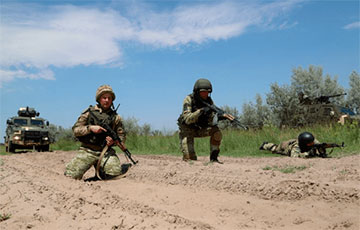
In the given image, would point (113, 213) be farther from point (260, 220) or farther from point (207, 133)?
point (207, 133)

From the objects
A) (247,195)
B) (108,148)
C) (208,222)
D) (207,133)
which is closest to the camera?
(208,222)

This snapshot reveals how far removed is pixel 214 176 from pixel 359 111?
29.3 m

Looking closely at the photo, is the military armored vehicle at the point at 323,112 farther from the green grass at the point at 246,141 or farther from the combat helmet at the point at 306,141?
the combat helmet at the point at 306,141

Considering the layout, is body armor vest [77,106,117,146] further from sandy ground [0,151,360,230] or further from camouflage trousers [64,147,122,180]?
sandy ground [0,151,360,230]

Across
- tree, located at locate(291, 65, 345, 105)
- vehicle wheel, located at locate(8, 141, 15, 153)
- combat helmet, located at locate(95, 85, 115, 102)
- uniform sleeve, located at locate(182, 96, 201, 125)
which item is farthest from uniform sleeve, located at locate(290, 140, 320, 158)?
tree, located at locate(291, 65, 345, 105)

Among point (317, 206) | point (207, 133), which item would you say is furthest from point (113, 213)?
point (207, 133)

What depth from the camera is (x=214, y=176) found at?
5.08m

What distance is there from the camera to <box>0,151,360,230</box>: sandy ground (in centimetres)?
352

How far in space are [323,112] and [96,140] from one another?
56.2 feet

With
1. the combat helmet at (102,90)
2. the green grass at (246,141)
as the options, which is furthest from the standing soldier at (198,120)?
the green grass at (246,141)

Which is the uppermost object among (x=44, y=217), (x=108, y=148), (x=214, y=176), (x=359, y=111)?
(x=359, y=111)

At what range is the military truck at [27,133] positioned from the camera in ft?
49.2

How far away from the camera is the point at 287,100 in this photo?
83.7 ft

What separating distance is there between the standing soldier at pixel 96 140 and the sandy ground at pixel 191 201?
500 mm
